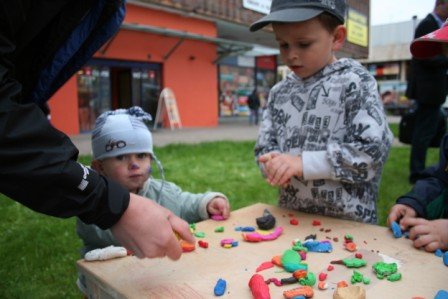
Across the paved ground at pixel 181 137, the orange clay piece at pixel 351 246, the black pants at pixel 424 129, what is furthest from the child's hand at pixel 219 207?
the paved ground at pixel 181 137

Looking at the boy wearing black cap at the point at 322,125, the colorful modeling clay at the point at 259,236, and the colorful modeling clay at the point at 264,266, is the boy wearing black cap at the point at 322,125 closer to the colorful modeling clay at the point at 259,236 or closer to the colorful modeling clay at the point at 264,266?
the colorful modeling clay at the point at 259,236

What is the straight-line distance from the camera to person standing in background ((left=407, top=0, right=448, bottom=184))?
3.37 meters

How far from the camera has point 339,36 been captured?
1.57 meters

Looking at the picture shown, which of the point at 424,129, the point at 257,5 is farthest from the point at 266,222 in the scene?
the point at 257,5

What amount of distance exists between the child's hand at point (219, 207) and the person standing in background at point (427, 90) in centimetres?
250

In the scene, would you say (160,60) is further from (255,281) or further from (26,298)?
→ (255,281)

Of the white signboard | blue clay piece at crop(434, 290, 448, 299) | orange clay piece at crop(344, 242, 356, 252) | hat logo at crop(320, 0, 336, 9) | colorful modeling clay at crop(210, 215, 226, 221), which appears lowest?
colorful modeling clay at crop(210, 215, 226, 221)

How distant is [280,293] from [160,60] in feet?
34.5

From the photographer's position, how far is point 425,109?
3.78 metres

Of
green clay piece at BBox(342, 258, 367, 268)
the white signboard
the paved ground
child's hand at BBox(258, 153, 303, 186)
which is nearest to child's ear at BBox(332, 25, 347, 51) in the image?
child's hand at BBox(258, 153, 303, 186)

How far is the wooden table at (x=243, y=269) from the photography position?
0.92 m

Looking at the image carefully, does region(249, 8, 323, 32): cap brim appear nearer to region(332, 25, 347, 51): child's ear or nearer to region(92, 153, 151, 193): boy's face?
region(332, 25, 347, 51): child's ear

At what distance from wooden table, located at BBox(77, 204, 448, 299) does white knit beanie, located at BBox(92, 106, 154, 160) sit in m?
0.52

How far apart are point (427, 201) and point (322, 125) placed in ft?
1.47
